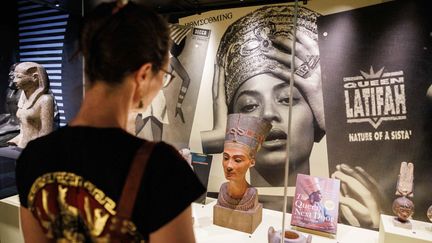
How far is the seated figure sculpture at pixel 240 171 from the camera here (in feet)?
5.61

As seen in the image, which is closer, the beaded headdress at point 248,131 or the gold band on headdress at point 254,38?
the beaded headdress at point 248,131

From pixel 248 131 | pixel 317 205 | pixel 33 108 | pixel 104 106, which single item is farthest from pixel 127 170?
pixel 33 108

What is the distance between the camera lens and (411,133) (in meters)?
1.73

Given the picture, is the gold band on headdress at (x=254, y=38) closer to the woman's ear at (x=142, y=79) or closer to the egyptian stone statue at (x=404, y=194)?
the egyptian stone statue at (x=404, y=194)

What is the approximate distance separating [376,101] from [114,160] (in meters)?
1.71

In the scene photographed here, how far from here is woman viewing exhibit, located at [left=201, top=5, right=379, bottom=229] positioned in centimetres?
195

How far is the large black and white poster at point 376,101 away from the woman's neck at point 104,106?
5.20 ft

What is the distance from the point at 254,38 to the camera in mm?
2090

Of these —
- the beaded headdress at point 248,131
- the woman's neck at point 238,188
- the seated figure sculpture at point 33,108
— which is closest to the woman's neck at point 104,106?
the beaded headdress at point 248,131

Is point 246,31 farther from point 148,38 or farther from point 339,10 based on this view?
point 148,38

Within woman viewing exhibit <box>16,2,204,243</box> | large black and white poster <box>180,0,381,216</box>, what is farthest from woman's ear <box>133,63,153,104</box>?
large black and white poster <box>180,0,381,216</box>

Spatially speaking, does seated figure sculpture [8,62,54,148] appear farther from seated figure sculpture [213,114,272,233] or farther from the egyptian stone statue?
the egyptian stone statue

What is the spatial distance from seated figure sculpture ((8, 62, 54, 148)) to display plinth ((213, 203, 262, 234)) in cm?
135

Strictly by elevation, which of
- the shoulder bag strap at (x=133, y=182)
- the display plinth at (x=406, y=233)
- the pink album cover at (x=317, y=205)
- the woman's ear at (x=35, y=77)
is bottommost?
the display plinth at (x=406, y=233)
